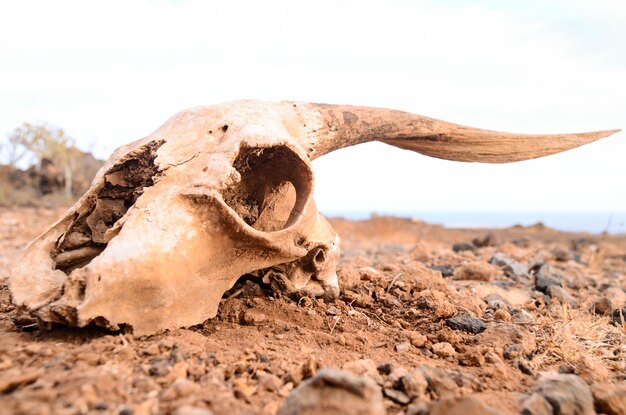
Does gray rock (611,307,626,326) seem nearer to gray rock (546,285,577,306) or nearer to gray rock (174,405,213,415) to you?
gray rock (546,285,577,306)

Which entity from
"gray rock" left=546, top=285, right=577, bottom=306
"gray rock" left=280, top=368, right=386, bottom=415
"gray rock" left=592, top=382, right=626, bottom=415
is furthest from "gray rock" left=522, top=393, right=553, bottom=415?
"gray rock" left=546, top=285, right=577, bottom=306

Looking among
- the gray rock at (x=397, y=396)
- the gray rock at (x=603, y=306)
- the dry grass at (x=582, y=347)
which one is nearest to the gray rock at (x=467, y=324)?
the dry grass at (x=582, y=347)

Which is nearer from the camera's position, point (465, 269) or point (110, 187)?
point (110, 187)

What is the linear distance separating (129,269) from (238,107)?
1406 millimetres

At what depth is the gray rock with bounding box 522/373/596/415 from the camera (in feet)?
6.59

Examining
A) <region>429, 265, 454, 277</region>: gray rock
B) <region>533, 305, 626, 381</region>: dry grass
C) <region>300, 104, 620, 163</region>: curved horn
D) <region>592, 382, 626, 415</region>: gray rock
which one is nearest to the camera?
<region>592, 382, 626, 415</region>: gray rock

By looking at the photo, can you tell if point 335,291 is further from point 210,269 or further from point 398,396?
point 398,396

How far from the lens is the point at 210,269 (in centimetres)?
268

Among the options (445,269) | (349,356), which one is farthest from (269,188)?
(445,269)

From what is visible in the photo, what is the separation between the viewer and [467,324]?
3148mm

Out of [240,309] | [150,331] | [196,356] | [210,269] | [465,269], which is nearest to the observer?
[196,356]

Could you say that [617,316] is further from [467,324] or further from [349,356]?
[349,356]

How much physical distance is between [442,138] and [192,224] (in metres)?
2.41

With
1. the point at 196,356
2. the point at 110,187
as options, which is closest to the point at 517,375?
the point at 196,356
